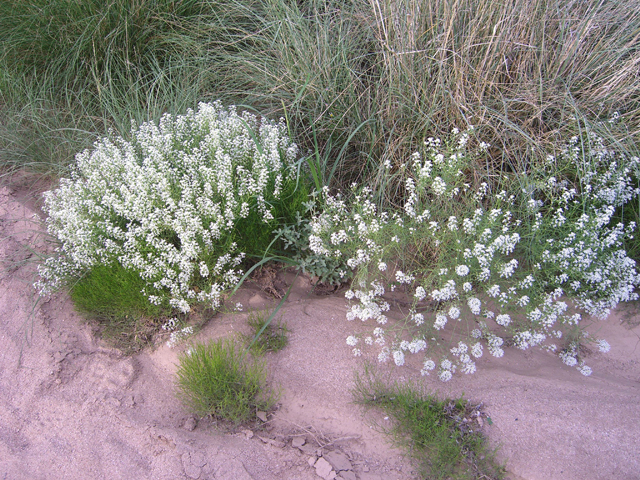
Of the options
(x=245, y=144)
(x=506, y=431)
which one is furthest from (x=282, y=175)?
(x=506, y=431)

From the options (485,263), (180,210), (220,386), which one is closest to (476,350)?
(485,263)

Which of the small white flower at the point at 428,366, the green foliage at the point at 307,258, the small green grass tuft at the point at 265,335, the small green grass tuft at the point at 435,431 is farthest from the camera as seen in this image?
the green foliage at the point at 307,258

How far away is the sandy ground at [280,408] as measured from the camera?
7.30 feet

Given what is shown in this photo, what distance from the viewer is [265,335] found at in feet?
9.09

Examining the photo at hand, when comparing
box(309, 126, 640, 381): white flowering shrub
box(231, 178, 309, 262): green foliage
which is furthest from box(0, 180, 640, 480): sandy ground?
box(231, 178, 309, 262): green foliage

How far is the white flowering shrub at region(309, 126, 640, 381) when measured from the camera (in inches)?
98.8

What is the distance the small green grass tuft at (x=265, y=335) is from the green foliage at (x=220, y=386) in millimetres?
173

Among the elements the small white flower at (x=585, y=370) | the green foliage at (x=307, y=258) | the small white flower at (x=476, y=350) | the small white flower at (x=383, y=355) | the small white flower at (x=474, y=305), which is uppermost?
the small white flower at (x=474, y=305)

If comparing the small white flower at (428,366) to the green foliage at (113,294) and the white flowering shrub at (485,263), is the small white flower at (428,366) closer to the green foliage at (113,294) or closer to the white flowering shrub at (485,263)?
the white flowering shrub at (485,263)

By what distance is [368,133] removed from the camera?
138 inches

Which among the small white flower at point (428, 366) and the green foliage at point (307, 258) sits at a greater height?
the green foliage at point (307, 258)

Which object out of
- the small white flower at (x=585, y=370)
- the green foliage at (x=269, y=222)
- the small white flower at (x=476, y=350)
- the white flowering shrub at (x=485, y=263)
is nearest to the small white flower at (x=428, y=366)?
the white flowering shrub at (x=485, y=263)

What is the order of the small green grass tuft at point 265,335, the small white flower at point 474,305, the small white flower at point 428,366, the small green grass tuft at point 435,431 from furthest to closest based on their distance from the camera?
the small green grass tuft at point 265,335
the small white flower at point 428,366
the small white flower at point 474,305
the small green grass tuft at point 435,431

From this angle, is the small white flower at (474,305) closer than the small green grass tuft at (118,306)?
Yes
